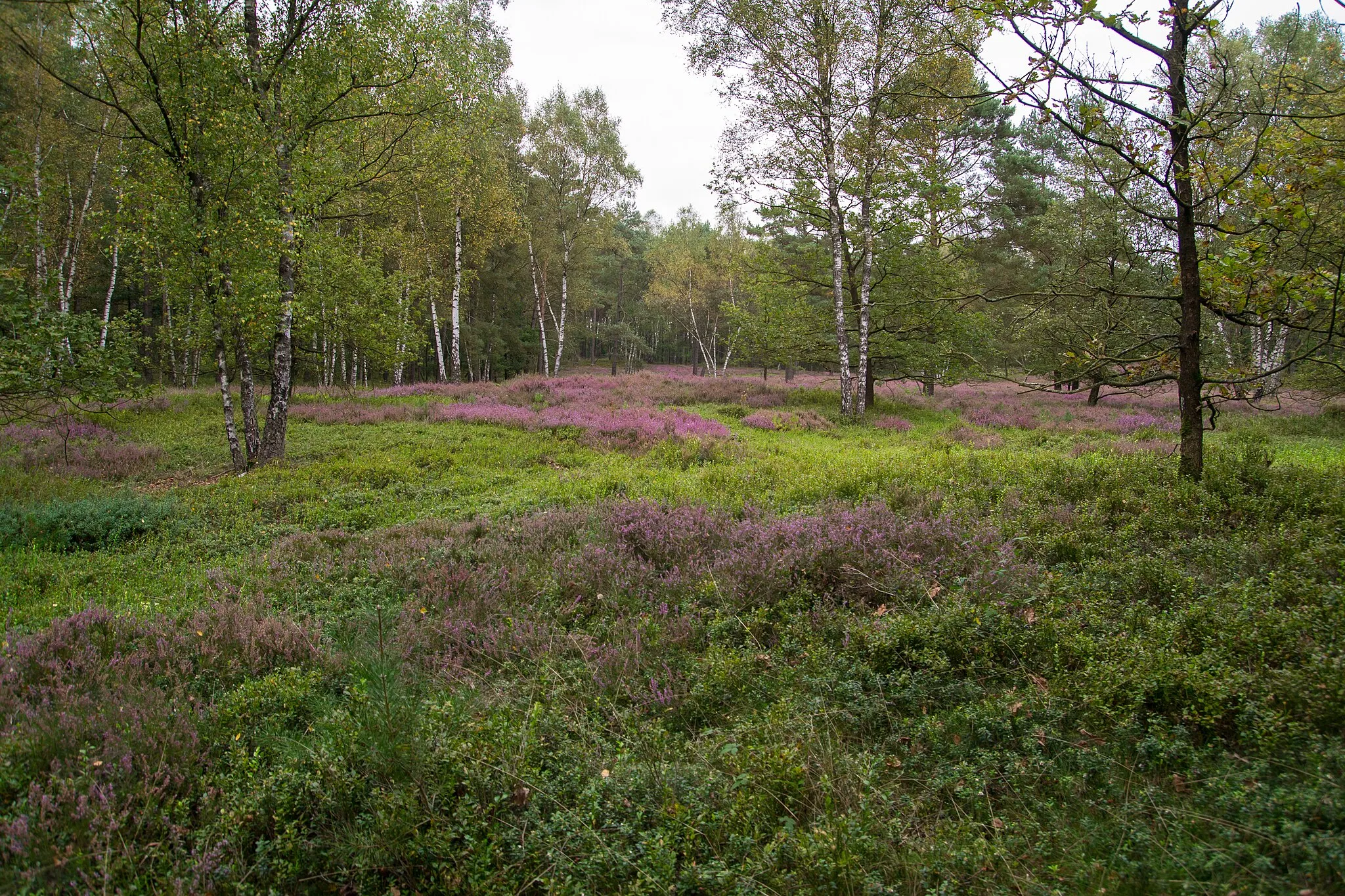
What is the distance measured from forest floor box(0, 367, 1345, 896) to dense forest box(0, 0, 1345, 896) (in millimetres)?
30

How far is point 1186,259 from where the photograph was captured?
5.76m

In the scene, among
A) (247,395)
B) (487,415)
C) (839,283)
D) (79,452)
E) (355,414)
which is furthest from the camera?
(839,283)

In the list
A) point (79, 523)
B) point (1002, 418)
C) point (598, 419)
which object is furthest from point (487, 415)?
point (1002, 418)

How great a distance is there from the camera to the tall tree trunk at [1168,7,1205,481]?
17.6 ft

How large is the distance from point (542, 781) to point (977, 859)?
2.09m

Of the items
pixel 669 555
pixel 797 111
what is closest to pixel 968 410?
pixel 797 111

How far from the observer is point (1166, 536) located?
210 inches

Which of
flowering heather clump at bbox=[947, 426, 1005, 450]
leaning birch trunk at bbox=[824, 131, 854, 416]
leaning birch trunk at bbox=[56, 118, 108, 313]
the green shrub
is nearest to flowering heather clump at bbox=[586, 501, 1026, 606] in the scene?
the green shrub

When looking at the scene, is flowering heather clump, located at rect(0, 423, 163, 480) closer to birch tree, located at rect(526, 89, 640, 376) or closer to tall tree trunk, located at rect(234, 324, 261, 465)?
tall tree trunk, located at rect(234, 324, 261, 465)

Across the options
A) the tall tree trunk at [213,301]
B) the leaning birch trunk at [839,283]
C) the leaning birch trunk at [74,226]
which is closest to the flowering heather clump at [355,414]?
the tall tree trunk at [213,301]

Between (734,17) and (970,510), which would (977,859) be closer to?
(970,510)

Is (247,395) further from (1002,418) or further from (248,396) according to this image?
(1002,418)

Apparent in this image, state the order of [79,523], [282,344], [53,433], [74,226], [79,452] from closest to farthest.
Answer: [79,523]
[79,452]
[282,344]
[53,433]
[74,226]

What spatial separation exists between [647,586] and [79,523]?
7.50 metres
